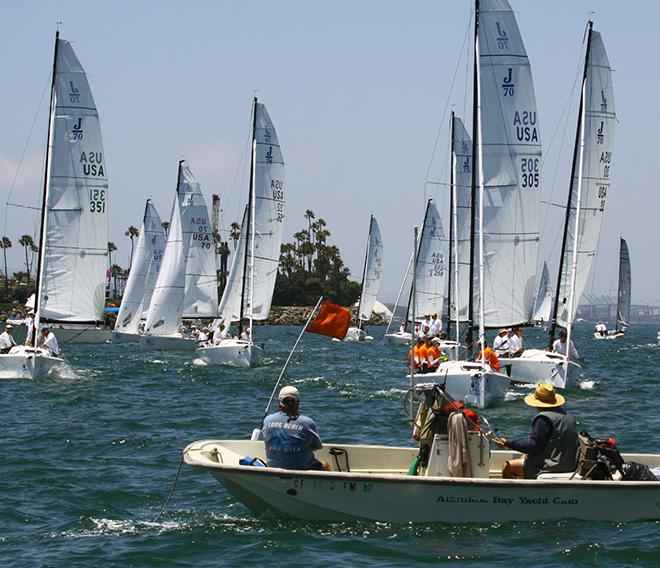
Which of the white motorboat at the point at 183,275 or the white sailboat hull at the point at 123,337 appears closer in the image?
the white motorboat at the point at 183,275

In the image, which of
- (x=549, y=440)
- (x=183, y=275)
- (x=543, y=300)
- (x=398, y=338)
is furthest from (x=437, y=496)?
(x=543, y=300)

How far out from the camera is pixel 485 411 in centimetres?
2209

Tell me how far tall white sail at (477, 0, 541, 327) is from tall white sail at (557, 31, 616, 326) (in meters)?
3.69

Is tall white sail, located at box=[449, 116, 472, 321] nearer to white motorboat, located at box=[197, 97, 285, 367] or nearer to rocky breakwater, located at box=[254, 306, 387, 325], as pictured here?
white motorboat, located at box=[197, 97, 285, 367]

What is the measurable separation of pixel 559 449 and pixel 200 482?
476cm

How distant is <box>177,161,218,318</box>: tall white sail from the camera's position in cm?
4875

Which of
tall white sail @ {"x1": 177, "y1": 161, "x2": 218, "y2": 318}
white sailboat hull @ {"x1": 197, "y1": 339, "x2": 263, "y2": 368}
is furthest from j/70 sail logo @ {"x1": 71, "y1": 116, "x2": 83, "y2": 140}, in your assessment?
tall white sail @ {"x1": 177, "y1": 161, "x2": 218, "y2": 318}

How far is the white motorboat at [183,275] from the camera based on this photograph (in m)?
46.0

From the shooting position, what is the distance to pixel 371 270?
7231 cm

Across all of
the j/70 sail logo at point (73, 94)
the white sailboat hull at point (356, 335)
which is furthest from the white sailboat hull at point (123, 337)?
the j/70 sail logo at point (73, 94)

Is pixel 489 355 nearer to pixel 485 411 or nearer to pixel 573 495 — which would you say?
pixel 485 411

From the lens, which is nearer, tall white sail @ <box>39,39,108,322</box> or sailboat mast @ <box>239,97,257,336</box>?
tall white sail @ <box>39,39,108,322</box>

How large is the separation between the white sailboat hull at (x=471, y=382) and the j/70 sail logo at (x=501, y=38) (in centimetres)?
836

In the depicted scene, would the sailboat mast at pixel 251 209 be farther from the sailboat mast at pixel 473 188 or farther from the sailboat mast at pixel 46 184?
the sailboat mast at pixel 473 188
